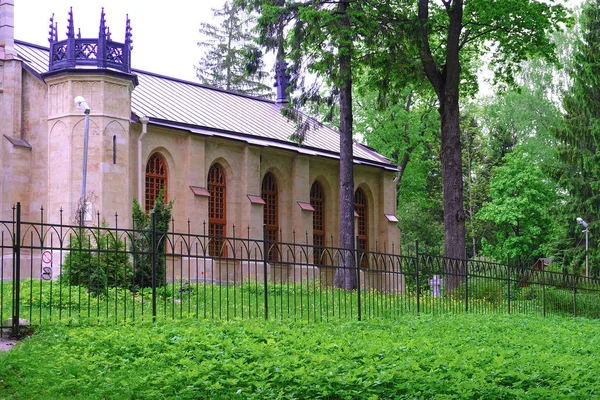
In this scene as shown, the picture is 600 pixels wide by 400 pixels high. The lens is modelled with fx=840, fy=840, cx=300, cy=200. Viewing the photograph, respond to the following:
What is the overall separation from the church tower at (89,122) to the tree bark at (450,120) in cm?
1022

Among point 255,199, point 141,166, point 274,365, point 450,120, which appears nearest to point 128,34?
point 141,166

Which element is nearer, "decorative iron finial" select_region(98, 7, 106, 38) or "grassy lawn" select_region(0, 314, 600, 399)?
"grassy lawn" select_region(0, 314, 600, 399)

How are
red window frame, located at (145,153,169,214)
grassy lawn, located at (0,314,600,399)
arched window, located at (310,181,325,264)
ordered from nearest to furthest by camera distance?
grassy lawn, located at (0,314,600,399) → red window frame, located at (145,153,169,214) → arched window, located at (310,181,325,264)

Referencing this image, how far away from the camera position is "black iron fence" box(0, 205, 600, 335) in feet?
46.2

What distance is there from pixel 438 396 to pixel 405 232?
5188cm

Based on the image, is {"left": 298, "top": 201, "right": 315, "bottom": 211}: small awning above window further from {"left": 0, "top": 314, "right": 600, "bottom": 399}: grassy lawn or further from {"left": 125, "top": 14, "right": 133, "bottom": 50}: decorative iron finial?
{"left": 0, "top": 314, "right": 600, "bottom": 399}: grassy lawn

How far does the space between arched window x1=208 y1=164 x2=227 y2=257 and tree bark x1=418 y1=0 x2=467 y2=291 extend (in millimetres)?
9407

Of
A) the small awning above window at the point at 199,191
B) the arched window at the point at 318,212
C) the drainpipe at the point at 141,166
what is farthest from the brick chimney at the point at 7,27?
the arched window at the point at 318,212

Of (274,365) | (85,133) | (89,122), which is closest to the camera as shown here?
(274,365)

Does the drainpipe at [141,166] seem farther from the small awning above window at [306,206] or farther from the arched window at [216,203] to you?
the small awning above window at [306,206]

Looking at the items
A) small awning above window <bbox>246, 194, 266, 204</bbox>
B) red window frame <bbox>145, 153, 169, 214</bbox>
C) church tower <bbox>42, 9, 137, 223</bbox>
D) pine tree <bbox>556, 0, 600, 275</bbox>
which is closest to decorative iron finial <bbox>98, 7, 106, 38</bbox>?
church tower <bbox>42, 9, 137, 223</bbox>

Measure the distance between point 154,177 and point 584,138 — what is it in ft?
A: 77.9

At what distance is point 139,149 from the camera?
29.4m

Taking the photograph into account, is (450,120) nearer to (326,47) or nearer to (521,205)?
(326,47)
